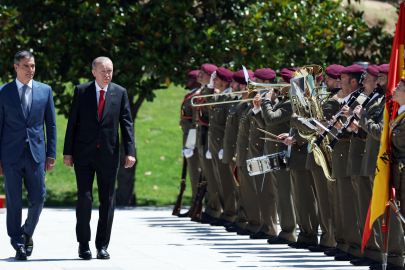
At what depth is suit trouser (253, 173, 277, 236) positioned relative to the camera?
9.44 meters

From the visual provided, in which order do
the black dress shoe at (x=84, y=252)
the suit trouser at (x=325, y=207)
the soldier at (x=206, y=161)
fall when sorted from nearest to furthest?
the black dress shoe at (x=84, y=252) → the suit trouser at (x=325, y=207) → the soldier at (x=206, y=161)

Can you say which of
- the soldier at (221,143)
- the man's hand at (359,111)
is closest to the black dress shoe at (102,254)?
the man's hand at (359,111)

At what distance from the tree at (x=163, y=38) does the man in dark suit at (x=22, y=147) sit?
6085mm

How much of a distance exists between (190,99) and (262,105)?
10.3ft

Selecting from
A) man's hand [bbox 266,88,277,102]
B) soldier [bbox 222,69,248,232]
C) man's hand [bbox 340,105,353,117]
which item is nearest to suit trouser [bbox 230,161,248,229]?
soldier [bbox 222,69,248,232]

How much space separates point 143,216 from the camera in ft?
40.8

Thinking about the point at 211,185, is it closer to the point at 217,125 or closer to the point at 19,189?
the point at 217,125

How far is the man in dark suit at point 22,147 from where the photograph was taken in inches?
288

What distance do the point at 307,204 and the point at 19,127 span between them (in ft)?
11.2

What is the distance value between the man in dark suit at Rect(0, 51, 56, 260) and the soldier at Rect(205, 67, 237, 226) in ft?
12.6

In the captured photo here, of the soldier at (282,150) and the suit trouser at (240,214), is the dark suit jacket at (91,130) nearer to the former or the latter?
the soldier at (282,150)

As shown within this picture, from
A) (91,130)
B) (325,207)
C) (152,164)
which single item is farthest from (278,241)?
(152,164)

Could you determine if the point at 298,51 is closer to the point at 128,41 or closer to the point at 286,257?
the point at 128,41

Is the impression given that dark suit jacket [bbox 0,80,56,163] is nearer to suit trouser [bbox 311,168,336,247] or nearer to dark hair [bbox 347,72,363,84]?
suit trouser [bbox 311,168,336,247]
